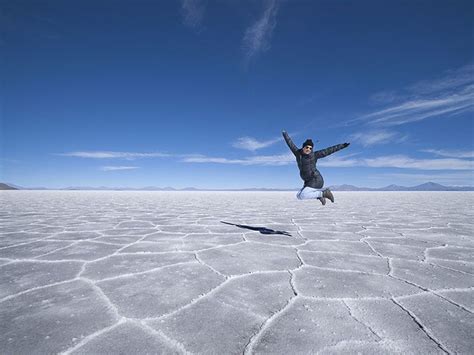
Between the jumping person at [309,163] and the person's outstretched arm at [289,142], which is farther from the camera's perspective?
the person's outstretched arm at [289,142]

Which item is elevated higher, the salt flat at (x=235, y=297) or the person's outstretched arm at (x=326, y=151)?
the person's outstretched arm at (x=326, y=151)

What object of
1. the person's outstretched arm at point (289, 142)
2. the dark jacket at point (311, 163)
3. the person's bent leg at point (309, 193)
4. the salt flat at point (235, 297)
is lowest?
the salt flat at point (235, 297)

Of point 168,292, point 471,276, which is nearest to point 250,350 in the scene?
point 168,292

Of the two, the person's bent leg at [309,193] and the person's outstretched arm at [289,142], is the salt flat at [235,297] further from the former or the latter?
the person's outstretched arm at [289,142]

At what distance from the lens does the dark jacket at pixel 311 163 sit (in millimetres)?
3518

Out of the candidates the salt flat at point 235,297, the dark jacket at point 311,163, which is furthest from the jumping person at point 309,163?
the salt flat at point 235,297

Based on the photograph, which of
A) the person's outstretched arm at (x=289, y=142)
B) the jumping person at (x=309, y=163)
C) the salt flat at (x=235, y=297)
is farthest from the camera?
the person's outstretched arm at (x=289, y=142)

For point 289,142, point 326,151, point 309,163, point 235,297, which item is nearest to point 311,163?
point 309,163

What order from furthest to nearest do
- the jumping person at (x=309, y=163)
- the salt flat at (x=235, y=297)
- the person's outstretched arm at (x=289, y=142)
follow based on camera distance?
the person's outstretched arm at (x=289, y=142) → the jumping person at (x=309, y=163) → the salt flat at (x=235, y=297)

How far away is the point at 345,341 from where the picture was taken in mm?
1294

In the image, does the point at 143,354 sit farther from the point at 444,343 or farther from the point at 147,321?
the point at 444,343

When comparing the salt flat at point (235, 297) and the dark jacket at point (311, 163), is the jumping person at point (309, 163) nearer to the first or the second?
the dark jacket at point (311, 163)

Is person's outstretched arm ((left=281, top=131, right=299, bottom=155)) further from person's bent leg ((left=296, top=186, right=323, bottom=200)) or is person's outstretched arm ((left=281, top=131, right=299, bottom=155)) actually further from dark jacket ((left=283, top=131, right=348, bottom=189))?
person's bent leg ((left=296, top=186, right=323, bottom=200))

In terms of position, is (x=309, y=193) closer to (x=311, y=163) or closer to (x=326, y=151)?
(x=311, y=163)
